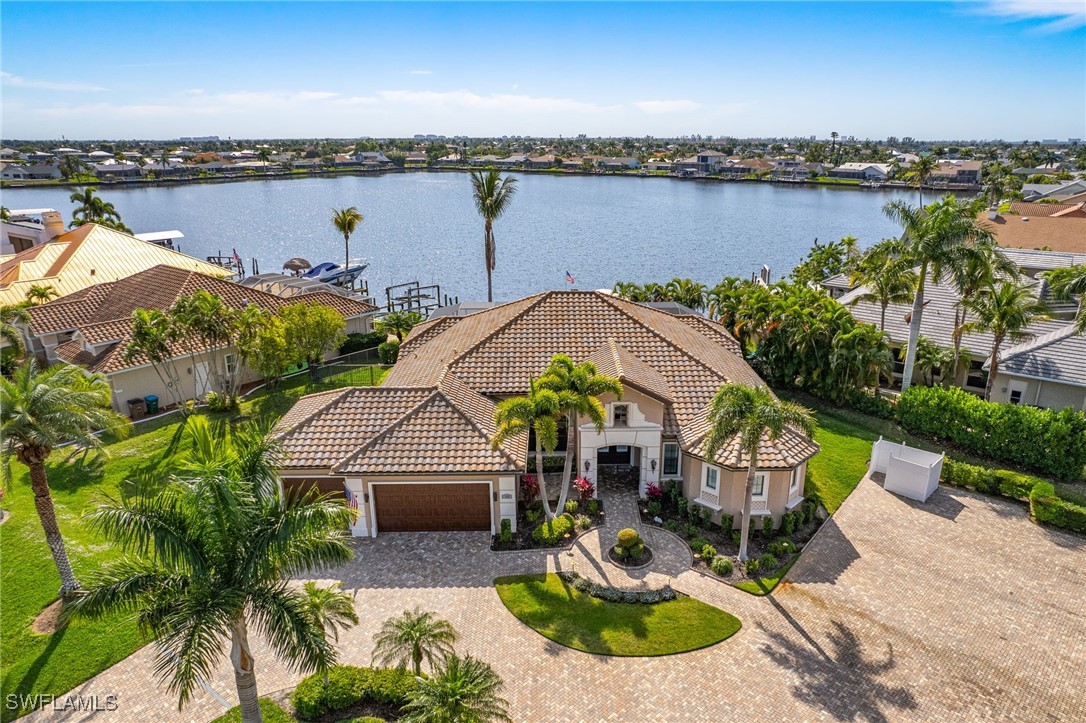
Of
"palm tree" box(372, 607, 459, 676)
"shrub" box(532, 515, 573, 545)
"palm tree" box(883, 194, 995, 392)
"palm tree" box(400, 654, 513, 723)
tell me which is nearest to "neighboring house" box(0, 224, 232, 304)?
"shrub" box(532, 515, 573, 545)

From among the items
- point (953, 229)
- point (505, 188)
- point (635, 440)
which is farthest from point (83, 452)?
point (953, 229)

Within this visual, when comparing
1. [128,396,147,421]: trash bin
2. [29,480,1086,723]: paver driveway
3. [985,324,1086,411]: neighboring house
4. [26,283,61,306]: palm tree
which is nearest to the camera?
[29,480,1086,723]: paver driveway

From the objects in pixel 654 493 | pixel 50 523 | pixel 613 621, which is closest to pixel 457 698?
pixel 613 621

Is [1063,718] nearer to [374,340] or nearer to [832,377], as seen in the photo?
[832,377]

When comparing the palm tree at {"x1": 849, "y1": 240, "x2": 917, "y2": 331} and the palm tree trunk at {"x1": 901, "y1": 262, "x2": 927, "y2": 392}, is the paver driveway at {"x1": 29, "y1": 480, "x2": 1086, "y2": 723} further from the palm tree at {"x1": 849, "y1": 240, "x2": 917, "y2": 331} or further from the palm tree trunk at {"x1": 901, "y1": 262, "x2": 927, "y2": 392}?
the palm tree at {"x1": 849, "y1": 240, "x2": 917, "y2": 331}

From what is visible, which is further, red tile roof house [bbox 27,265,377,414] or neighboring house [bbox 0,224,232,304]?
neighboring house [bbox 0,224,232,304]

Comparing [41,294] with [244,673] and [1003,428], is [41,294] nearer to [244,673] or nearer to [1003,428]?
[244,673]

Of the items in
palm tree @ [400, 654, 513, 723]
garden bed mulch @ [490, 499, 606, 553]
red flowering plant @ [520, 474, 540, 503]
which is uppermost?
palm tree @ [400, 654, 513, 723]

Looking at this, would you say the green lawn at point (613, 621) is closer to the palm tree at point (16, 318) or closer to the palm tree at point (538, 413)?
the palm tree at point (538, 413)
